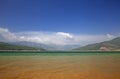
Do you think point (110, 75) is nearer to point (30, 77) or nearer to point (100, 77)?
point (100, 77)

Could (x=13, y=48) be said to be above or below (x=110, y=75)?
above

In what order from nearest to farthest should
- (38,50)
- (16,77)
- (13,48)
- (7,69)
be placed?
(16,77) < (7,69) < (38,50) < (13,48)

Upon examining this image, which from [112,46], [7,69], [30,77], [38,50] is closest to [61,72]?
[30,77]

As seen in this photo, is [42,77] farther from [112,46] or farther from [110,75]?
[112,46]

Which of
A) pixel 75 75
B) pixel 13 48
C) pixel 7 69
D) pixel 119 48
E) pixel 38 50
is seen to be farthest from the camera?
pixel 119 48

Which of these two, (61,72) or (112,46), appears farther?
(112,46)

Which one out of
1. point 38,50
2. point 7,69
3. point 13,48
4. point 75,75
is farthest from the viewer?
point 13,48

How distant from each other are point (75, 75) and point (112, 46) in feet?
56.8

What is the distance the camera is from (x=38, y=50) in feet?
58.7

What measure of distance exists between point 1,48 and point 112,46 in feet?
41.0

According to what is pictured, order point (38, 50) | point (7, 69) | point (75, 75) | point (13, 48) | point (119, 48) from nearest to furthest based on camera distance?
point (75, 75), point (7, 69), point (38, 50), point (13, 48), point (119, 48)

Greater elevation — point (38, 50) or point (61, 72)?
point (38, 50)

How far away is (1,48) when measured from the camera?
18.4m

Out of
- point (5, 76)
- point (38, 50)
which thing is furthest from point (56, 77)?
point (38, 50)
